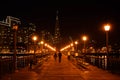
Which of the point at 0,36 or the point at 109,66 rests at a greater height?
the point at 0,36

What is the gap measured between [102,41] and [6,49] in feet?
197

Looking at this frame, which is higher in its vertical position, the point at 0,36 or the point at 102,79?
the point at 0,36

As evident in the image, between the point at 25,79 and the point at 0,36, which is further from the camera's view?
the point at 0,36

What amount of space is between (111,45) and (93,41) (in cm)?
2357

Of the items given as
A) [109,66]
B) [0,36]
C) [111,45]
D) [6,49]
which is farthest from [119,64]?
[0,36]

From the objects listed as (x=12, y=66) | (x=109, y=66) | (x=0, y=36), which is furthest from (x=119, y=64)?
(x=0, y=36)

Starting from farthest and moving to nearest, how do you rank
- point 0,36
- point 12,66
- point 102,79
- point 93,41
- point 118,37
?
point 0,36, point 93,41, point 118,37, point 12,66, point 102,79

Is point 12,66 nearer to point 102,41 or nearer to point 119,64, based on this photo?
A: point 119,64

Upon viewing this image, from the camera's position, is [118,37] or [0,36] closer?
[118,37]

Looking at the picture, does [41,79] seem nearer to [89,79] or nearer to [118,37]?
[89,79]

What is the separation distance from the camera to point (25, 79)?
2041 centimetres

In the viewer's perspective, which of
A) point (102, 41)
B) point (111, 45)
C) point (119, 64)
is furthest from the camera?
point (102, 41)

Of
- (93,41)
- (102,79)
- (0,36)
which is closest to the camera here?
(102,79)

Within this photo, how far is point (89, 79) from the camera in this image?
66.9ft
